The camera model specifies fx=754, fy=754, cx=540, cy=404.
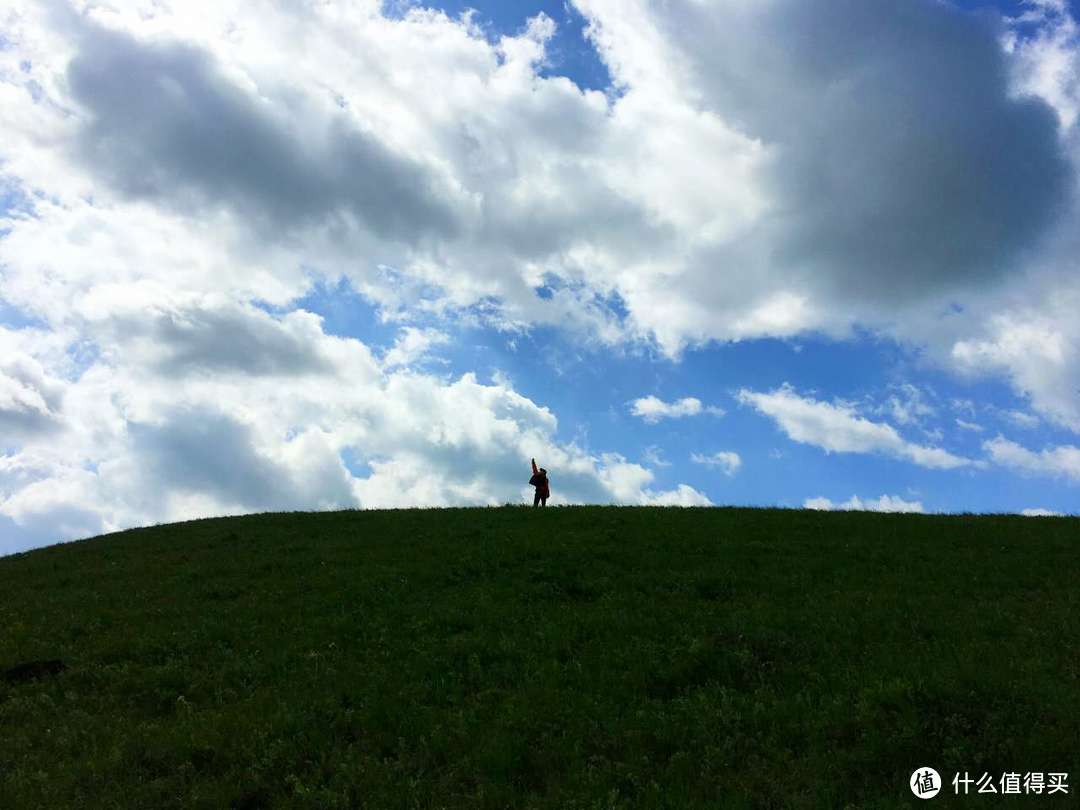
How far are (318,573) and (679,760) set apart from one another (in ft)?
46.4

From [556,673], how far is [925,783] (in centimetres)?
612

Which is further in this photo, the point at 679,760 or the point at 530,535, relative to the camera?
the point at 530,535

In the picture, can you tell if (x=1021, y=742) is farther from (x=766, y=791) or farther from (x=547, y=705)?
(x=547, y=705)

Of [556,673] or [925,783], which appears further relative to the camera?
[556,673]

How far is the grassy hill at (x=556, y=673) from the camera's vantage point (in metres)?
9.83

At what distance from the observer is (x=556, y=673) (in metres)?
13.3

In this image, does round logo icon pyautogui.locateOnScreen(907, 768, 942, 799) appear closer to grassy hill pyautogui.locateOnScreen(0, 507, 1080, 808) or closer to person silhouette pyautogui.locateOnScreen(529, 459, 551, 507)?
grassy hill pyautogui.locateOnScreen(0, 507, 1080, 808)

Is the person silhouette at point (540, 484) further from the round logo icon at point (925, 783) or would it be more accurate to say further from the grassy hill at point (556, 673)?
the round logo icon at point (925, 783)

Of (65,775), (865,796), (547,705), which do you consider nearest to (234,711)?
(65,775)

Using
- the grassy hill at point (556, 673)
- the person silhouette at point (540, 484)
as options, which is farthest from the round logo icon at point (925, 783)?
the person silhouette at point (540, 484)

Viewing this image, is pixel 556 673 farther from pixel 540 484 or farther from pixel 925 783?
pixel 540 484

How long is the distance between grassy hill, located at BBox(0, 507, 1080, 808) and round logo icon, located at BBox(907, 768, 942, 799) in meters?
0.13

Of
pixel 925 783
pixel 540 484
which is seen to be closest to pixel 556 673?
pixel 925 783

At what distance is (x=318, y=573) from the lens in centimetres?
2156
